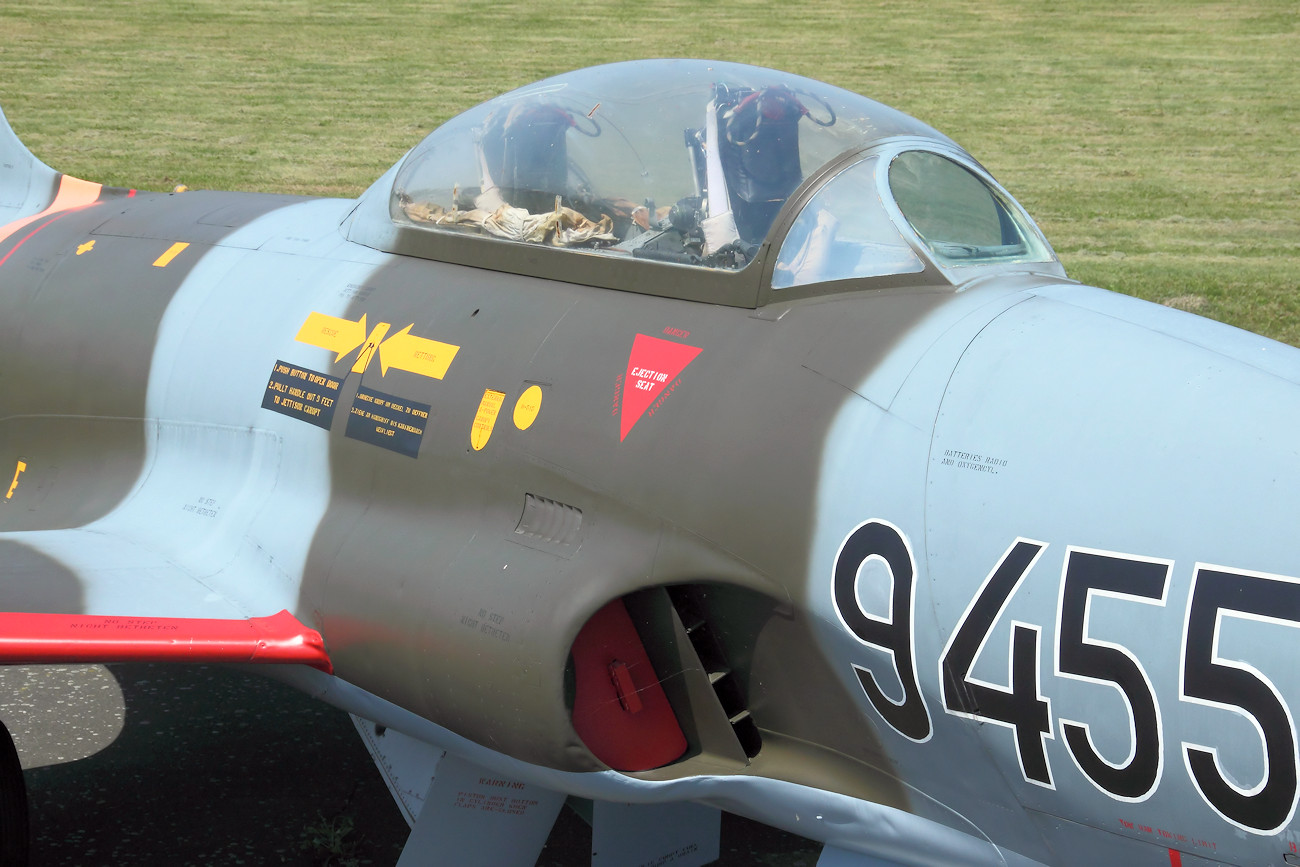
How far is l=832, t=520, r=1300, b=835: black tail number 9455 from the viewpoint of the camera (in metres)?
2.25

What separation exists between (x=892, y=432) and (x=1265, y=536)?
787 millimetres

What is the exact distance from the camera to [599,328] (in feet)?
11.0

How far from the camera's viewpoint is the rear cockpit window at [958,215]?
10.6 ft

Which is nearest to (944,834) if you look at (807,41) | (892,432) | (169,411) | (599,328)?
(892,432)

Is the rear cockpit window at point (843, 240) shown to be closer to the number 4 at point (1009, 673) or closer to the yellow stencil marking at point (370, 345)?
the number 4 at point (1009, 673)

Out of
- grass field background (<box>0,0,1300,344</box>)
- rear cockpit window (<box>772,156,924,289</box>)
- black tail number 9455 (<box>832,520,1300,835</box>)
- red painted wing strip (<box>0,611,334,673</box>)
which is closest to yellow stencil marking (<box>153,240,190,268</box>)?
red painted wing strip (<box>0,611,334,673</box>)

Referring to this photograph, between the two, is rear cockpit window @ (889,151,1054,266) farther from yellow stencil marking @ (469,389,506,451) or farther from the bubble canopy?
yellow stencil marking @ (469,389,506,451)

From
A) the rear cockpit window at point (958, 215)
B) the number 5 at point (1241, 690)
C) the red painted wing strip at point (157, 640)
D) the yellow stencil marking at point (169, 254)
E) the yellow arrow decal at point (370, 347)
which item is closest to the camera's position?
the number 5 at point (1241, 690)

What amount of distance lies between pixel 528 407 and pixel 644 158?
842mm

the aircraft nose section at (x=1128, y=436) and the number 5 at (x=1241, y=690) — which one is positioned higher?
the aircraft nose section at (x=1128, y=436)

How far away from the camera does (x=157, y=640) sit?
3439 millimetres

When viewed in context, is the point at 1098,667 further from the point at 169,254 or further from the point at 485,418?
the point at 169,254

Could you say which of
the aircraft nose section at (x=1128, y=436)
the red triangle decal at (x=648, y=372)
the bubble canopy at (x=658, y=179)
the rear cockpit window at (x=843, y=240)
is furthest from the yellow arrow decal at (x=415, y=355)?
the aircraft nose section at (x=1128, y=436)

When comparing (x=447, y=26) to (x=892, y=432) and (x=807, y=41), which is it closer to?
(x=807, y=41)
